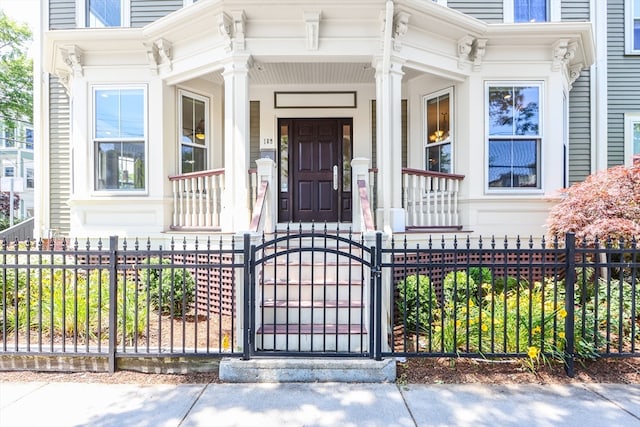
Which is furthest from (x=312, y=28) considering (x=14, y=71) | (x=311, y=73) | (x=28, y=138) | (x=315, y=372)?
(x=28, y=138)

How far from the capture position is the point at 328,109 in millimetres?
7699

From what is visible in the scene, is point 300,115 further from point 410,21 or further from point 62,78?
point 62,78

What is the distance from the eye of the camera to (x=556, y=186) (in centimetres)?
654

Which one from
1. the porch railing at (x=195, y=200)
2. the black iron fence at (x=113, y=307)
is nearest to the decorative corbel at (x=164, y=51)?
the porch railing at (x=195, y=200)

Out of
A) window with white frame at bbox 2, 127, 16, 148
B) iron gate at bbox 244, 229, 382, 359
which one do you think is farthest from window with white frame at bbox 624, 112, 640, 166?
window with white frame at bbox 2, 127, 16, 148

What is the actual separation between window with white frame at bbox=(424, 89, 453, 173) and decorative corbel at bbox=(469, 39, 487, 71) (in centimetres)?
56

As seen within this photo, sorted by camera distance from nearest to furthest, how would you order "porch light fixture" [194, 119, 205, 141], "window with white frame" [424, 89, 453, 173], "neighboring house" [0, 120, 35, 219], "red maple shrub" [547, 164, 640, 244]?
"red maple shrub" [547, 164, 640, 244] → "window with white frame" [424, 89, 453, 173] → "porch light fixture" [194, 119, 205, 141] → "neighboring house" [0, 120, 35, 219]

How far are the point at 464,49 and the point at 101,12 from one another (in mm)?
7426

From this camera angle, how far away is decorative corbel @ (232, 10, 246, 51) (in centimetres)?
548

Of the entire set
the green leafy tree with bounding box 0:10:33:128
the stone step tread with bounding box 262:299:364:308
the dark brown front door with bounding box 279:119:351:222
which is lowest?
the stone step tread with bounding box 262:299:364:308

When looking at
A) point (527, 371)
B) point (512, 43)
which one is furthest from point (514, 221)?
point (527, 371)

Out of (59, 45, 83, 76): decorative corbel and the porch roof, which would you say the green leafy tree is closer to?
the porch roof

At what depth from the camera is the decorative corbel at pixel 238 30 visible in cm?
548

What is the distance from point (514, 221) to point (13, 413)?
683 cm
